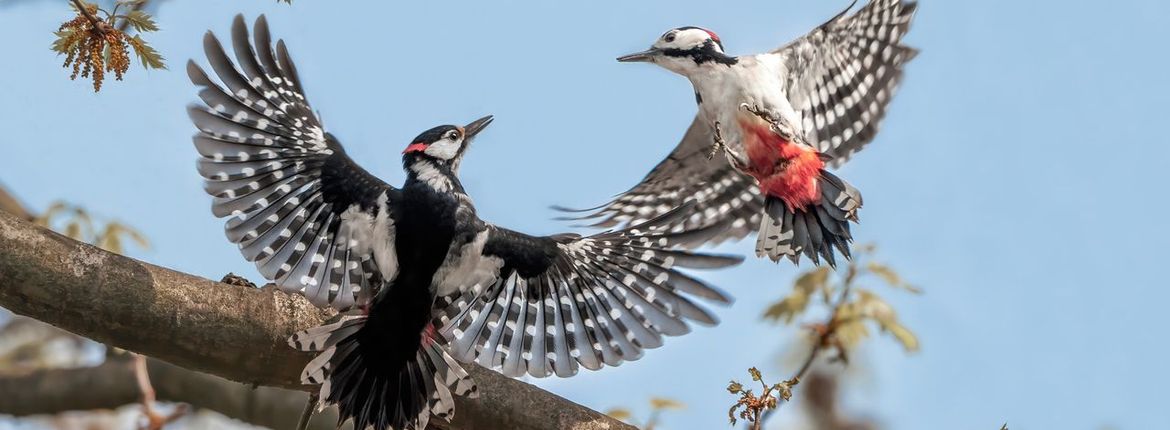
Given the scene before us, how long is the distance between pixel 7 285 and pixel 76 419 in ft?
10.9

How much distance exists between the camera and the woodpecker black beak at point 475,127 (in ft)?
16.8

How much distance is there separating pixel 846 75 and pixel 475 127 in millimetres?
1883

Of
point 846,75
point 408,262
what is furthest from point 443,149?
point 846,75

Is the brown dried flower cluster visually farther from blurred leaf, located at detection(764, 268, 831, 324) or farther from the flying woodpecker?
blurred leaf, located at detection(764, 268, 831, 324)

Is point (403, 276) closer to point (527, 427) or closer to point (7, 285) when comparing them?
point (527, 427)

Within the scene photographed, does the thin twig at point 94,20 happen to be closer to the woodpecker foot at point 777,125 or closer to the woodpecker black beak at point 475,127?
the woodpecker black beak at point 475,127

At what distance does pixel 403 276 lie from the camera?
14.6ft

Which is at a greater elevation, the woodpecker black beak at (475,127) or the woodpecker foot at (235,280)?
the woodpecker black beak at (475,127)

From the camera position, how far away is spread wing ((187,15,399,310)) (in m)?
4.41

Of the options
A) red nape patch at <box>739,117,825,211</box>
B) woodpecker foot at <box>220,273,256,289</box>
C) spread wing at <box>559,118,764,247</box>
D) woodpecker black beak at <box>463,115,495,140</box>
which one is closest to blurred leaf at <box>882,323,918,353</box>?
red nape patch at <box>739,117,825,211</box>

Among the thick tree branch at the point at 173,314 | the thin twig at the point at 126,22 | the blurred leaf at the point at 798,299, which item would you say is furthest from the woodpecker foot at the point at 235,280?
the blurred leaf at the point at 798,299

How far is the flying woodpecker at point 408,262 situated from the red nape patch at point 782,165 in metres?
0.76

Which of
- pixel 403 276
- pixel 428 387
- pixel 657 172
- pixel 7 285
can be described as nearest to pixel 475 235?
pixel 403 276

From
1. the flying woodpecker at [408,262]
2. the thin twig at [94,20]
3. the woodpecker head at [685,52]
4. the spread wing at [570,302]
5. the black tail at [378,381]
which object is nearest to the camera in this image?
the thin twig at [94,20]
